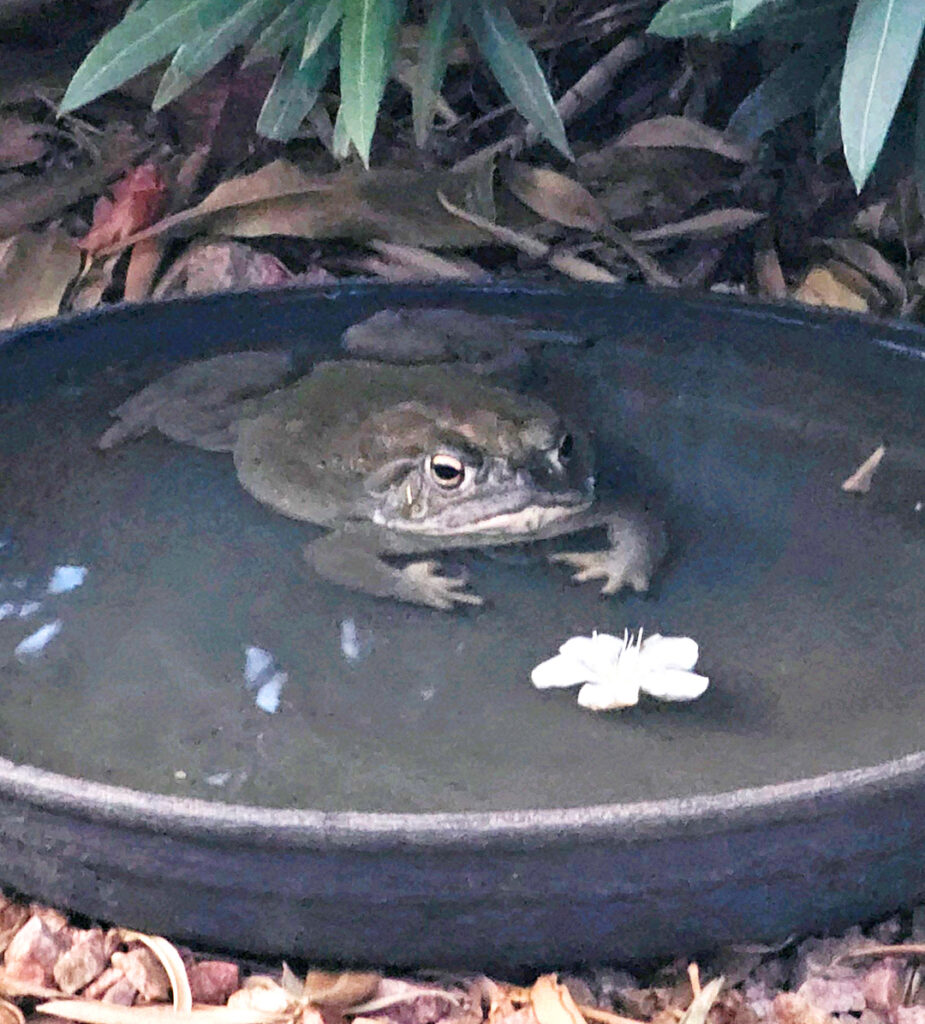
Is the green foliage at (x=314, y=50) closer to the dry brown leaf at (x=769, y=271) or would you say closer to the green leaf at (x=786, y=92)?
the green leaf at (x=786, y=92)

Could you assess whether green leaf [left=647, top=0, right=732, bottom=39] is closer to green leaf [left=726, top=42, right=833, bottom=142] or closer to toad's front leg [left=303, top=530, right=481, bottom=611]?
green leaf [left=726, top=42, right=833, bottom=142]

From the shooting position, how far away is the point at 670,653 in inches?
35.7

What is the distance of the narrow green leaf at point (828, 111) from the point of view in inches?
53.9

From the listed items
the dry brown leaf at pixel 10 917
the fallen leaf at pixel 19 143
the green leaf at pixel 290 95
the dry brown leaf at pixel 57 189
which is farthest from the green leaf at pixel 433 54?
the dry brown leaf at pixel 10 917

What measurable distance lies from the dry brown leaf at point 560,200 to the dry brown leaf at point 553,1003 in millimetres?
1144

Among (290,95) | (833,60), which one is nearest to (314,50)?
(290,95)

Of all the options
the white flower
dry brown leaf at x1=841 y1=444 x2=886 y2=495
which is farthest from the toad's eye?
dry brown leaf at x1=841 y1=444 x2=886 y2=495

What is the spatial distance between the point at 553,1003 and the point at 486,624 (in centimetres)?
32

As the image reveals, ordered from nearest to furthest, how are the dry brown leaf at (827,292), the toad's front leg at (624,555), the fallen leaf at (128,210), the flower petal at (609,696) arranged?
the flower petal at (609,696) < the toad's front leg at (624,555) < the dry brown leaf at (827,292) < the fallen leaf at (128,210)

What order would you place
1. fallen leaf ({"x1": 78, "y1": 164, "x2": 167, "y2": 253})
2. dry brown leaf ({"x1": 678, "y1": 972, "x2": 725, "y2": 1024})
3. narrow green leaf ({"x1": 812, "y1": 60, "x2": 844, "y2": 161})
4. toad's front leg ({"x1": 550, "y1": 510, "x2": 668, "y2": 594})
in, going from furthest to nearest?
fallen leaf ({"x1": 78, "y1": 164, "x2": 167, "y2": 253}) < narrow green leaf ({"x1": 812, "y1": 60, "x2": 844, "y2": 161}) < toad's front leg ({"x1": 550, "y1": 510, "x2": 668, "y2": 594}) < dry brown leaf ({"x1": 678, "y1": 972, "x2": 725, "y2": 1024})

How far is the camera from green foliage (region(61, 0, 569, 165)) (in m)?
1.13

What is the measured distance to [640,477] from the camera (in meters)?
1.17

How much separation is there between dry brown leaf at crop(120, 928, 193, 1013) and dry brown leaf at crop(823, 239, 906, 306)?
1243 mm

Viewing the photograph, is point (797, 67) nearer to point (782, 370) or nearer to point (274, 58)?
point (782, 370)
